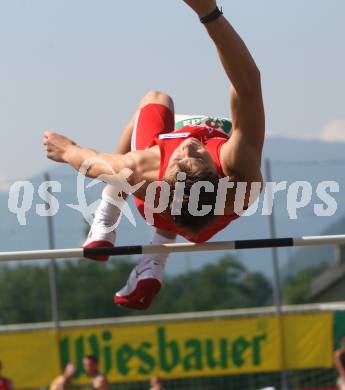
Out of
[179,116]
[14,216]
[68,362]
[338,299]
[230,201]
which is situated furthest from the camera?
[338,299]

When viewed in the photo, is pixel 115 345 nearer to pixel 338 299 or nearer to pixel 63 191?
pixel 63 191

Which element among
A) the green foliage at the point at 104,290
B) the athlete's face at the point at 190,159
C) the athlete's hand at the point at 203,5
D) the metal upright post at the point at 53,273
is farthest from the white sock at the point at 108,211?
the green foliage at the point at 104,290

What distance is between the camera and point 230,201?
6.39m

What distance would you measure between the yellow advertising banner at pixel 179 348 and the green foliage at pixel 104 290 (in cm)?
570

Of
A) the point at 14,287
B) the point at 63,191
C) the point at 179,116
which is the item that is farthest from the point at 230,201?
the point at 14,287

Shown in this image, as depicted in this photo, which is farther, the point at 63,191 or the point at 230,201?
the point at 63,191

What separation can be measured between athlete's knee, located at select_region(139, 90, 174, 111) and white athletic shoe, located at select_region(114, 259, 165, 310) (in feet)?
2.89

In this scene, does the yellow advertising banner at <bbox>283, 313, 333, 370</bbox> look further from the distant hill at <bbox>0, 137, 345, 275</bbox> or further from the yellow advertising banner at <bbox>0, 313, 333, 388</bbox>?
the distant hill at <bbox>0, 137, 345, 275</bbox>

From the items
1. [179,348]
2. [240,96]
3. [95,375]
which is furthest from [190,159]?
[179,348]

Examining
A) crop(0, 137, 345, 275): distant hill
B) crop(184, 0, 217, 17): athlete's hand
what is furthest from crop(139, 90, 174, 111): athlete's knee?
crop(0, 137, 345, 275): distant hill

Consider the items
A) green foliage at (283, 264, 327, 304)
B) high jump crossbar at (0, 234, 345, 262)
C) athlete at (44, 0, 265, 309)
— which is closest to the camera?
athlete at (44, 0, 265, 309)

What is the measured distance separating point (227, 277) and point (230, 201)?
17.4 m

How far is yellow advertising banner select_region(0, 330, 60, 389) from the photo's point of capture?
12914mm

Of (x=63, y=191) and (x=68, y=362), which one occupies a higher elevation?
(x=63, y=191)
